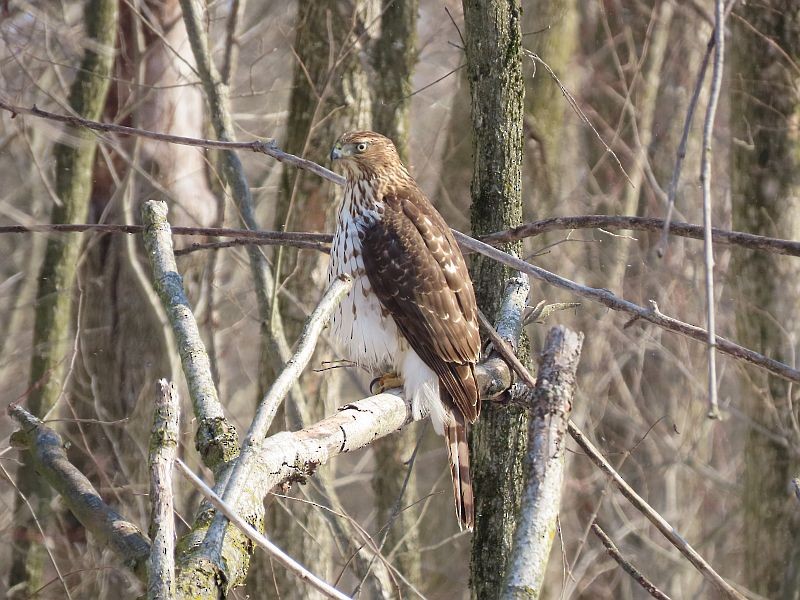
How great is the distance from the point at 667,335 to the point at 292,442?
753 centimetres

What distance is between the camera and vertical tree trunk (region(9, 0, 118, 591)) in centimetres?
690

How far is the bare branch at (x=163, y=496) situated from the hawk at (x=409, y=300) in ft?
6.31

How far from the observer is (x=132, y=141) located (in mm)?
7328

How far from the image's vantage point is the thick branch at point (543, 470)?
1.73 meters

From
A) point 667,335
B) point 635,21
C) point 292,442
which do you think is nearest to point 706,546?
point 667,335

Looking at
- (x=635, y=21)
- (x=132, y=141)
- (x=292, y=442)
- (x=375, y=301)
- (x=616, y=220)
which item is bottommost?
(x=292, y=442)

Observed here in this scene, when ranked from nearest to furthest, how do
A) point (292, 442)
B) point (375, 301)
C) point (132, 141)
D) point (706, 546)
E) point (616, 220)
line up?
point (292, 442)
point (616, 220)
point (375, 301)
point (132, 141)
point (706, 546)

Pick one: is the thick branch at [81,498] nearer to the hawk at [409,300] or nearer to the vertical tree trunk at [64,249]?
the hawk at [409,300]

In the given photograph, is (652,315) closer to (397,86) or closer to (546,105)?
(397,86)

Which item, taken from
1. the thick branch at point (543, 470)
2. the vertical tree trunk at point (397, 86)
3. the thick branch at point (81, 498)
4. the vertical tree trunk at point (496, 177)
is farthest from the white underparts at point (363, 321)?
the vertical tree trunk at point (397, 86)

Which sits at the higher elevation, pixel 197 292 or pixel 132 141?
pixel 132 141

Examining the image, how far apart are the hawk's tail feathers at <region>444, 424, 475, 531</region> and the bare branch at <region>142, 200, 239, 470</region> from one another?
1.20m

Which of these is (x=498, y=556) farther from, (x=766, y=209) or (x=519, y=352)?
(x=766, y=209)

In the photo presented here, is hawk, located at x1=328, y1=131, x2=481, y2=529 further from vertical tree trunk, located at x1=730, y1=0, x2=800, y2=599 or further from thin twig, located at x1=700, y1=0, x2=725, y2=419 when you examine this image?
vertical tree trunk, located at x1=730, y1=0, x2=800, y2=599
